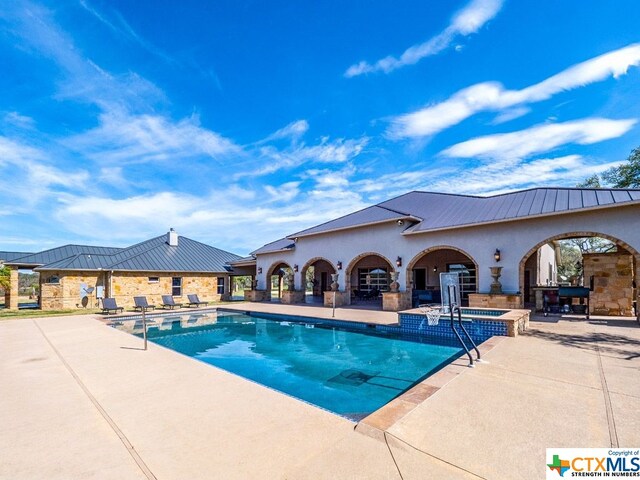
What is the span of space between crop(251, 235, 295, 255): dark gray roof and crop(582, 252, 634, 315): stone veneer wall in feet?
51.4

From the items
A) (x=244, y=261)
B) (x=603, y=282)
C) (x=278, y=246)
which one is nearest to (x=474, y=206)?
(x=603, y=282)

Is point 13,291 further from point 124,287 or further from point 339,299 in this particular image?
point 339,299

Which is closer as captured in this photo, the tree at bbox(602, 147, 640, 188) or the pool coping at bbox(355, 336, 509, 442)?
the pool coping at bbox(355, 336, 509, 442)

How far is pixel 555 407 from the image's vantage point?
388 centimetres

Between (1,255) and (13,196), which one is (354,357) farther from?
(1,255)

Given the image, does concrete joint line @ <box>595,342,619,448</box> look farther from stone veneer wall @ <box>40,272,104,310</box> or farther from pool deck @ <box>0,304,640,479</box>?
stone veneer wall @ <box>40,272,104,310</box>

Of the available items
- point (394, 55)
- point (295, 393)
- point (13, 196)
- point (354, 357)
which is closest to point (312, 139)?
point (394, 55)

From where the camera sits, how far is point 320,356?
867cm

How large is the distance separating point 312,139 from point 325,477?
18490 millimetres

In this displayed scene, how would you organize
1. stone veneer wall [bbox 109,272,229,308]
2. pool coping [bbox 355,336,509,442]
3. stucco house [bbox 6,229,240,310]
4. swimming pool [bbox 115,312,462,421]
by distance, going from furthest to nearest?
stone veneer wall [bbox 109,272,229,308], stucco house [bbox 6,229,240,310], swimming pool [bbox 115,312,462,421], pool coping [bbox 355,336,509,442]

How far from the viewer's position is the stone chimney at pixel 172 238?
24797 millimetres

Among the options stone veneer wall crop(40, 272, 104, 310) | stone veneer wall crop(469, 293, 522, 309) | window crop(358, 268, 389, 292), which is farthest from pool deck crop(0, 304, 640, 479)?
window crop(358, 268, 389, 292)

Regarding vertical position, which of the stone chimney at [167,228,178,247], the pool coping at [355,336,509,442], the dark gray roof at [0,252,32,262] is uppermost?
the stone chimney at [167,228,178,247]

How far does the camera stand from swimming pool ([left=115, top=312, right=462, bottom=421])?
5852mm
